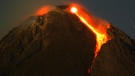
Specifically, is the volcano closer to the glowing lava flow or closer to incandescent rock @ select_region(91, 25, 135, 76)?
incandescent rock @ select_region(91, 25, 135, 76)

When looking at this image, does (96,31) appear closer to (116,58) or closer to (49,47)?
(116,58)

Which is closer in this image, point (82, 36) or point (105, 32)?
point (82, 36)

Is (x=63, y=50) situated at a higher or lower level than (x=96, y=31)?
higher

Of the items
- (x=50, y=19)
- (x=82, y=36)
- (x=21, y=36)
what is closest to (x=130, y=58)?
(x=82, y=36)

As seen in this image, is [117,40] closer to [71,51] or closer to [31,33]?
[71,51]

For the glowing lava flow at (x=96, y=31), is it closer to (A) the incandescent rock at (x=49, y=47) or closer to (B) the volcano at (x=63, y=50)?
(B) the volcano at (x=63, y=50)

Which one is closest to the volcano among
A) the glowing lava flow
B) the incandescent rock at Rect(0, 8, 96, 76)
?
the incandescent rock at Rect(0, 8, 96, 76)

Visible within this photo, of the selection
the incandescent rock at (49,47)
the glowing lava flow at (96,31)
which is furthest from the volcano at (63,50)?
the glowing lava flow at (96,31)

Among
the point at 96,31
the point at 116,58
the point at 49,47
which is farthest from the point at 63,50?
the point at 96,31
